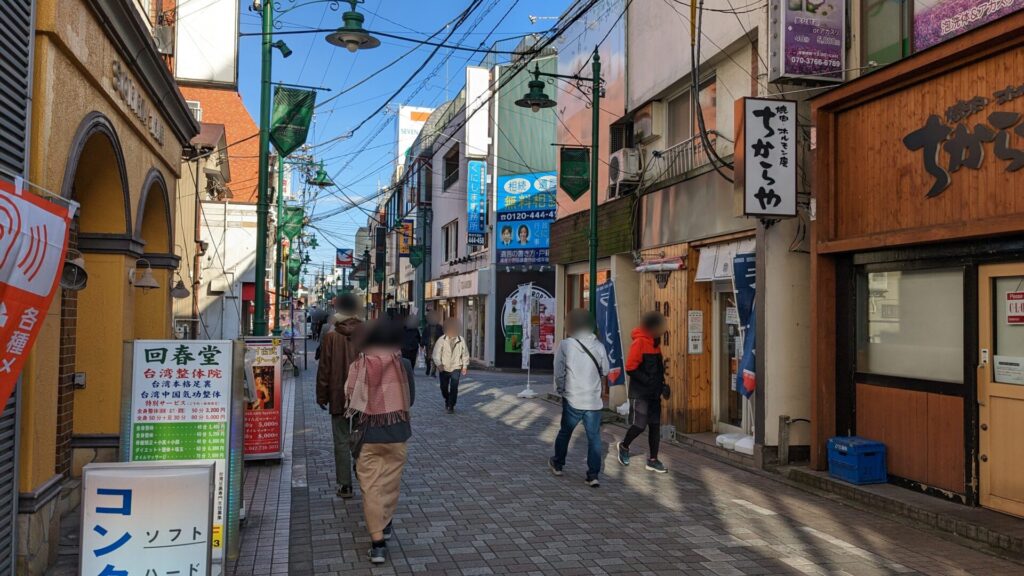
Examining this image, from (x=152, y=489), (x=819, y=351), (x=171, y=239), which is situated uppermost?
(x=171, y=239)

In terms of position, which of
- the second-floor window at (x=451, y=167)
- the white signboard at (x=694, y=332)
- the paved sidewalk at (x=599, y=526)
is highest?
the second-floor window at (x=451, y=167)

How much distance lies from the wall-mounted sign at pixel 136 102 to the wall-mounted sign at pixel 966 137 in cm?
769

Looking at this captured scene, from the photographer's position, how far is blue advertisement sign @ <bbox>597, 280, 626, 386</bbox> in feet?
44.9

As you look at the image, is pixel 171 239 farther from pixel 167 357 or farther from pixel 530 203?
pixel 530 203

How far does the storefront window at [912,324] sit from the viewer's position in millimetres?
7234

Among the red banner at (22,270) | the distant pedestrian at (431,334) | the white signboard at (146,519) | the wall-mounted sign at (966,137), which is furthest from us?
the distant pedestrian at (431,334)

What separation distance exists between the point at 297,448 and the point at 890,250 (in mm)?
7708

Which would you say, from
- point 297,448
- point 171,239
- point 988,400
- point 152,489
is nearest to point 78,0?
point 152,489

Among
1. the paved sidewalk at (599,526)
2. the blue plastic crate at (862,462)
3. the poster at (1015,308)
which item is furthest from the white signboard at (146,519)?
the poster at (1015,308)

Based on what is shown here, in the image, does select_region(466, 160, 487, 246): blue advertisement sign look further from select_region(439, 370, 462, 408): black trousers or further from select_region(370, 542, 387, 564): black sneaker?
select_region(370, 542, 387, 564): black sneaker

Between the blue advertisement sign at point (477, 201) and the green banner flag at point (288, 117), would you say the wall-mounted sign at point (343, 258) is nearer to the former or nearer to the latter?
the blue advertisement sign at point (477, 201)

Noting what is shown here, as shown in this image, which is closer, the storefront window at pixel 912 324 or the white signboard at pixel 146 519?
the white signboard at pixel 146 519

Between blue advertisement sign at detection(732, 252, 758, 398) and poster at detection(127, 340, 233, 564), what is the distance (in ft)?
20.9

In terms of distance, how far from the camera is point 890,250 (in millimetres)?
7898
